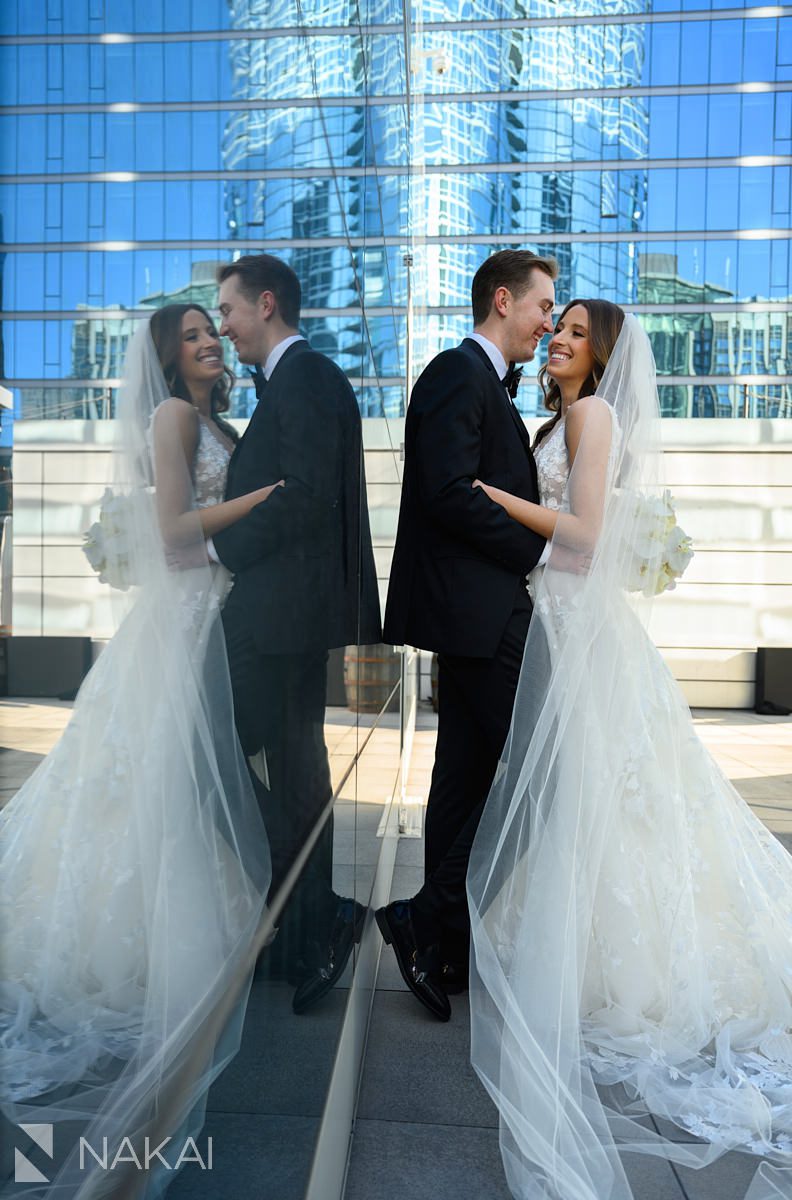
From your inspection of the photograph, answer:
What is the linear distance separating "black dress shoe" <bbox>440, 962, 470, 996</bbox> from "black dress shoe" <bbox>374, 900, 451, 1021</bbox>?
9 centimetres

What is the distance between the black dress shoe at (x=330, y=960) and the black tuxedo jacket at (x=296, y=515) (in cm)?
39

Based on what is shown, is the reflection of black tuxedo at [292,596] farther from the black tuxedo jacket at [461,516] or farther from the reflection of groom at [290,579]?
the black tuxedo jacket at [461,516]

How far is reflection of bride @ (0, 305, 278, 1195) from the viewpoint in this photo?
432mm

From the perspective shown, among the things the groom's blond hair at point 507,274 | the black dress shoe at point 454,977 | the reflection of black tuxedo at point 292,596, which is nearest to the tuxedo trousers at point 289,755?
the reflection of black tuxedo at point 292,596

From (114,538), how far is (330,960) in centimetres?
102

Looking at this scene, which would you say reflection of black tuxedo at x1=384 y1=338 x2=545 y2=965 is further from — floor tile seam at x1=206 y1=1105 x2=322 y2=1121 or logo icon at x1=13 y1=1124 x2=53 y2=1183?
logo icon at x1=13 y1=1124 x2=53 y2=1183

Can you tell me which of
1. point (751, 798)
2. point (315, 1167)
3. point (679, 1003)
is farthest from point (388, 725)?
point (751, 798)

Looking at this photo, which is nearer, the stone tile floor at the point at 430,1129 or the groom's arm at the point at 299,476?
the groom's arm at the point at 299,476

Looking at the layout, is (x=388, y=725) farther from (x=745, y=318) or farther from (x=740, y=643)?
(x=745, y=318)

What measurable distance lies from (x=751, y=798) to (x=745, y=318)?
15285 millimetres

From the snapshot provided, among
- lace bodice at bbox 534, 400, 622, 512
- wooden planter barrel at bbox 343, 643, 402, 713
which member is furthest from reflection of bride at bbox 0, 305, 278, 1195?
lace bodice at bbox 534, 400, 622, 512

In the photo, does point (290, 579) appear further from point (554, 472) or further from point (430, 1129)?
point (554, 472)

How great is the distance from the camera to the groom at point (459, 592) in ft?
8.32

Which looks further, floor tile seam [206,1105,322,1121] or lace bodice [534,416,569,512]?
lace bodice [534,416,569,512]
